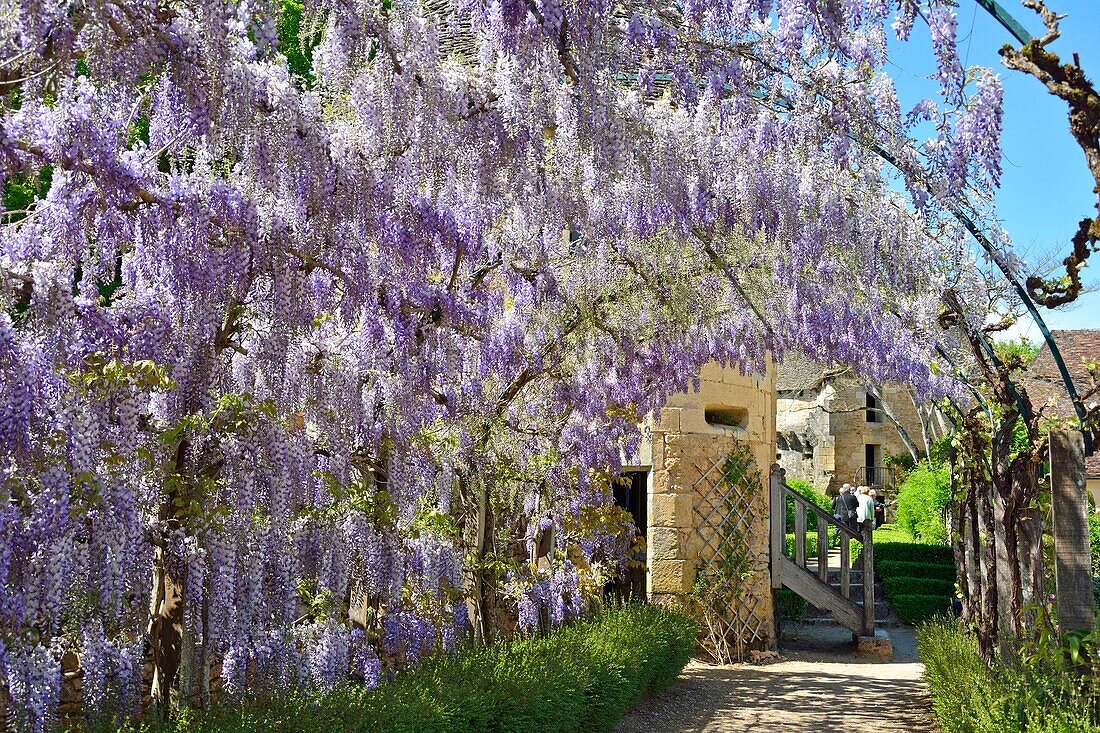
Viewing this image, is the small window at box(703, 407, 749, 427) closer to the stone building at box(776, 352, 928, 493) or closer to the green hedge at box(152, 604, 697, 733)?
the green hedge at box(152, 604, 697, 733)

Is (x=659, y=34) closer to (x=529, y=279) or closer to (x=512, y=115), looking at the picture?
(x=512, y=115)

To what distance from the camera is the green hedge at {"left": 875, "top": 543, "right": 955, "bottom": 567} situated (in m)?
14.1

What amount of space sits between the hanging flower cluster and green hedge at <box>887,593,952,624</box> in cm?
729

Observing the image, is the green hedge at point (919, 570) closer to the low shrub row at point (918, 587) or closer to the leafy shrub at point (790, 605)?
the low shrub row at point (918, 587)

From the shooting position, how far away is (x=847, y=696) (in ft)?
27.1

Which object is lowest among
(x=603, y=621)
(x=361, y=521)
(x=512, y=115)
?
(x=603, y=621)

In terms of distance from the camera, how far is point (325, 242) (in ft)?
13.5

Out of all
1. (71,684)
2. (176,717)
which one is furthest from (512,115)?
(71,684)

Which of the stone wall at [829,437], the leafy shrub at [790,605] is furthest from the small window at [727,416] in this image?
the stone wall at [829,437]

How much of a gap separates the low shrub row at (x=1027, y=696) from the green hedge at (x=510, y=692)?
1.94m

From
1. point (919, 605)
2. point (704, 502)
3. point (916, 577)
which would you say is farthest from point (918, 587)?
point (704, 502)

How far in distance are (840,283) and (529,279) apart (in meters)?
2.86

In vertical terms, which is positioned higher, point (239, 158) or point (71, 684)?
point (239, 158)

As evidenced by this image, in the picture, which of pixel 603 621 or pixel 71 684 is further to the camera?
pixel 603 621
